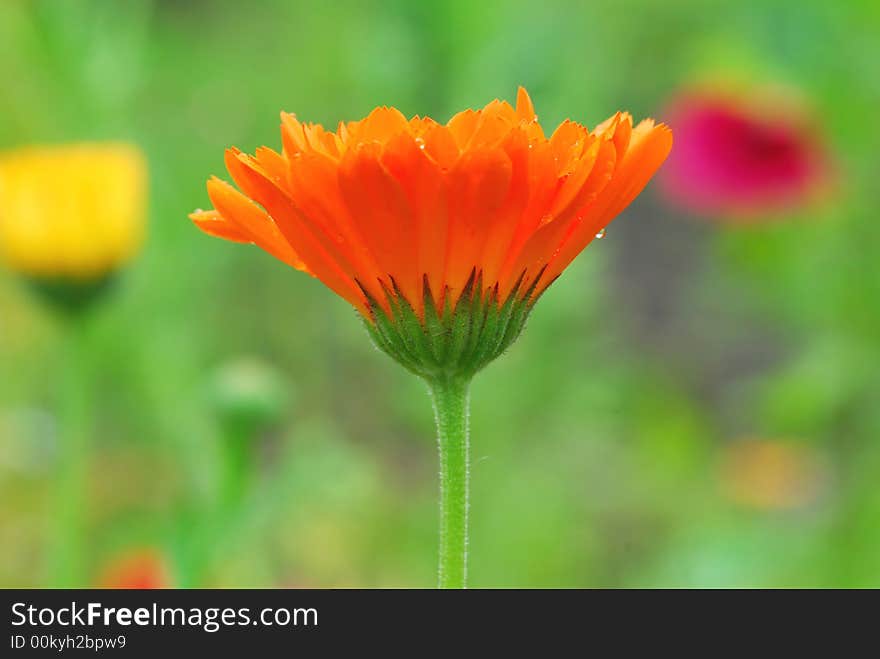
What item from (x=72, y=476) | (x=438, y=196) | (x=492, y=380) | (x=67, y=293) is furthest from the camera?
(x=492, y=380)

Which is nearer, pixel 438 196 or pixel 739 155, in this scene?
pixel 438 196

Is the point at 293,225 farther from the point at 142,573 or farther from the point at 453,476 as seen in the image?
the point at 142,573

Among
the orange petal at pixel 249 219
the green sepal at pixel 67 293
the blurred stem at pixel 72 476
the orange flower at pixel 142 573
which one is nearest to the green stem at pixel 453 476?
the orange petal at pixel 249 219

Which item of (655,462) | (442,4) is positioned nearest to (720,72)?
(442,4)

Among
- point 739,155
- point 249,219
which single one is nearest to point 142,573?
point 249,219

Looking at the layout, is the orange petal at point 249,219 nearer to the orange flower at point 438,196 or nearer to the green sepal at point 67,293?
the orange flower at point 438,196
